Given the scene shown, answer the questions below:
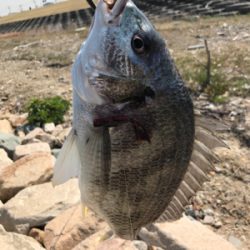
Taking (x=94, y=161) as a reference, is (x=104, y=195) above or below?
below

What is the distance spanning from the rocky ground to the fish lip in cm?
254

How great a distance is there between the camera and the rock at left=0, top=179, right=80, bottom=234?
220 inches

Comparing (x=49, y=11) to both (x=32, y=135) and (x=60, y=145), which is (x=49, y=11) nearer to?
(x=32, y=135)

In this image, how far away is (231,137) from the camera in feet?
23.5

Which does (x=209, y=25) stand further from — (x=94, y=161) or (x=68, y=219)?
(x=94, y=161)

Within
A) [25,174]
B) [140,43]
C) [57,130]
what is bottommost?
[57,130]

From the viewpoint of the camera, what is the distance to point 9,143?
27.7 ft

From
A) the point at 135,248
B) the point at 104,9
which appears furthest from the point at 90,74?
the point at 135,248

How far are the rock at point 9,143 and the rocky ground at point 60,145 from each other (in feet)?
0.05

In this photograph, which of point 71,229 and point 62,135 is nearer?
point 71,229

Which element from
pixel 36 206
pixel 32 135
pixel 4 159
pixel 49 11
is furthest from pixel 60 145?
pixel 49 11

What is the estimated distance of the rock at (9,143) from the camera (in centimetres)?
830

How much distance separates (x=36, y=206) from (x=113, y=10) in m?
3.99

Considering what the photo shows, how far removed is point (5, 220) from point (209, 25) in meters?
12.7
